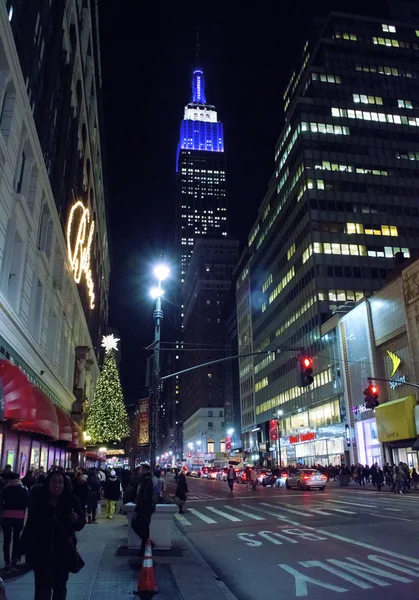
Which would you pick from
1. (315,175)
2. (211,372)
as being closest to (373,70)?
(315,175)

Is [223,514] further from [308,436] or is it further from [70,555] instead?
[308,436]

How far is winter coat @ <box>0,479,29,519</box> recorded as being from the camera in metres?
9.95

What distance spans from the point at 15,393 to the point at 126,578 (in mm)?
8059

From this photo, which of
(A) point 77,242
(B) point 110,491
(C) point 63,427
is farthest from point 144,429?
(B) point 110,491

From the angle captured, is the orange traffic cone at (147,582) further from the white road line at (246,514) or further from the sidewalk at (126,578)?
the white road line at (246,514)

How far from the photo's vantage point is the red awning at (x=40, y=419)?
17.6 m

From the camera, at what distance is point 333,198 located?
240 feet

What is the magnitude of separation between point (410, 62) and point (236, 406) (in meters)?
85.1

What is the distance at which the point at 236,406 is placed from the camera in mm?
128250

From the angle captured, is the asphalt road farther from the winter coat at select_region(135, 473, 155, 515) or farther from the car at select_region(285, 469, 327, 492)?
the car at select_region(285, 469, 327, 492)

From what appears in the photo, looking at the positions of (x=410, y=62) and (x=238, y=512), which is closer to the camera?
(x=238, y=512)

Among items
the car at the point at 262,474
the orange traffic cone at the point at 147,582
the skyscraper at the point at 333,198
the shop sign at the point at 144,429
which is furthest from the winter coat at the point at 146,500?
the skyscraper at the point at 333,198

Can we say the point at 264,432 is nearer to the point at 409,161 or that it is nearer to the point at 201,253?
the point at 409,161

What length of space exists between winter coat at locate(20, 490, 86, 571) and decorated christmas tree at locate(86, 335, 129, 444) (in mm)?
36275
